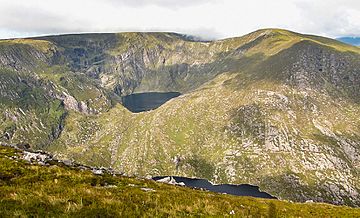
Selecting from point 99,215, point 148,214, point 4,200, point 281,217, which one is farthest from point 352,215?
point 4,200

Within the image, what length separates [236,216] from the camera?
2011cm

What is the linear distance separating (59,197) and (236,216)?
10.3 metres

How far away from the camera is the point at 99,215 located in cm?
1526

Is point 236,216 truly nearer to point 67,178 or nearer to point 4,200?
point 4,200

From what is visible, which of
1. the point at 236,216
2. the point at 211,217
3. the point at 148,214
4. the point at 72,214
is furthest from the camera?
the point at 236,216

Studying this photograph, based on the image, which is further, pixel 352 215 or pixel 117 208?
pixel 352 215

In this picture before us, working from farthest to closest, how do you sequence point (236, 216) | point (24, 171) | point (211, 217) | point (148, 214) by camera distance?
point (24, 171) < point (236, 216) < point (211, 217) < point (148, 214)

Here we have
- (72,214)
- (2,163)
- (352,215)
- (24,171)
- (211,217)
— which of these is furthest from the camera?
(352,215)

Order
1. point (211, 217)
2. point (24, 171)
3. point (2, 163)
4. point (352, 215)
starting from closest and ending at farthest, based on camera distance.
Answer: point (211, 217)
point (24, 171)
point (2, 163)
point (352, 215)

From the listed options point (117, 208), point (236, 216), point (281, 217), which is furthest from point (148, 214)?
point (281, 217)

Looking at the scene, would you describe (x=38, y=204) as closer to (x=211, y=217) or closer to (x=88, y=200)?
(x=88, y=200)

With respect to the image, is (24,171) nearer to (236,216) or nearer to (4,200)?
(4,200)

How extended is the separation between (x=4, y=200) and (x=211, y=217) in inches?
415

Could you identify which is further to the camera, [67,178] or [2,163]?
[2,163]
